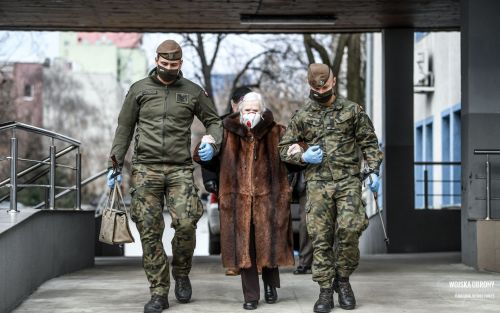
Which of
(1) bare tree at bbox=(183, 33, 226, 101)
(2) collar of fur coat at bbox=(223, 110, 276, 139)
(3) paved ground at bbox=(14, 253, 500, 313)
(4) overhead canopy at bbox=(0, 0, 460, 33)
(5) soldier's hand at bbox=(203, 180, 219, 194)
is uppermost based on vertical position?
(1) bare tree at bbox=(183, 33, 226, 101)

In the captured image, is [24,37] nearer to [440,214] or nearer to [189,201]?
[440,214]

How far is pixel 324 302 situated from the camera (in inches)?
332

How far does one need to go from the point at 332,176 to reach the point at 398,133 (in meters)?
9.81

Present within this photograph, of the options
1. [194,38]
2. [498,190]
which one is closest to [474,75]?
[498,190]

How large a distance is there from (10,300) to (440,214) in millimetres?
11228

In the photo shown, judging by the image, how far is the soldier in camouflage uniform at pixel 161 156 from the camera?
859cm

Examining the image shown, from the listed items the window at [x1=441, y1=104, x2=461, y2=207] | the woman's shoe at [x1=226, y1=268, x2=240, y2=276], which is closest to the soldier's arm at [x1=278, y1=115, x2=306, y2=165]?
the woman's shoe at [x1=226, y1=268, x2=240, y2=276]

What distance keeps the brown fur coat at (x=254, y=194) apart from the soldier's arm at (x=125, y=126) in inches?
31.6

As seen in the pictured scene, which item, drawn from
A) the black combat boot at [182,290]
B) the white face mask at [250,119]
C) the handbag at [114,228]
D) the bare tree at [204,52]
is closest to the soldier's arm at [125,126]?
the handbag at [114,228]

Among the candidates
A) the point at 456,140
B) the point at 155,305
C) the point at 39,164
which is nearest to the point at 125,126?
the point at 155,305

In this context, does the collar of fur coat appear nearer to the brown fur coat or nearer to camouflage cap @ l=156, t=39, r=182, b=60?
the brown fur coat

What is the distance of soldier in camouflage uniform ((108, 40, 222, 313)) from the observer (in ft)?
28.2

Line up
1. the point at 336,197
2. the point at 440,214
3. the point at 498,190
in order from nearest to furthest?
the point at 336,197 < the point at 498,190 < the point at 440,214

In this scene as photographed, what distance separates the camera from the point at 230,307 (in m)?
→ 8.89
